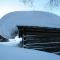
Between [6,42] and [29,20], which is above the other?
[29,20]

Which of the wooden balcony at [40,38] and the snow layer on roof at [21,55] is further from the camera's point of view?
the wooden balcony at [40,38]

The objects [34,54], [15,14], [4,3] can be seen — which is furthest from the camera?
[4,3]

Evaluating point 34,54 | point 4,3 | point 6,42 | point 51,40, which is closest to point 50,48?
point 51,40

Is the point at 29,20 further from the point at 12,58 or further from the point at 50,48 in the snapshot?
the point at 12,58

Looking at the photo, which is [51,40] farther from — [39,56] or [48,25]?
[39,56]

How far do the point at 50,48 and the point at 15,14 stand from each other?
62 cm

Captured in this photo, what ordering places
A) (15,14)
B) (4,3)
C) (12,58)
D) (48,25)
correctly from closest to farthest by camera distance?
(12,58) < (48,25) < (15,14) < (4,3)

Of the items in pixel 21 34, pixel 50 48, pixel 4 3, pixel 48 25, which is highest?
pixel 4 3

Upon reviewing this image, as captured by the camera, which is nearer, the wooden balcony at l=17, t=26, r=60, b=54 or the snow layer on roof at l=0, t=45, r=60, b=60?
the snow layer on roof at l=0, t=45, r=60, b=60

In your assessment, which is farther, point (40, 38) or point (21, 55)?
point (40, 38)

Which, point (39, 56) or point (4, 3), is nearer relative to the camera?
point (39, 56)

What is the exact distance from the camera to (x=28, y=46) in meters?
2.03

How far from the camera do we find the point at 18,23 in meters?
2.02

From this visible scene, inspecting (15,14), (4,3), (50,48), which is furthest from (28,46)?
(4,3)
